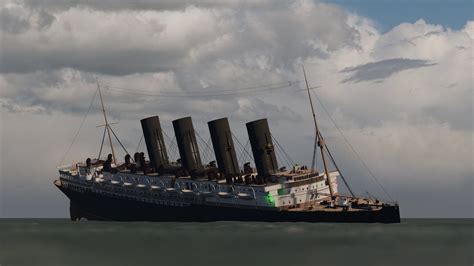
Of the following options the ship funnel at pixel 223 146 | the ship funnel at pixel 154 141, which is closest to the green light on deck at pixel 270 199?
the ship funnel at pixel 223 146

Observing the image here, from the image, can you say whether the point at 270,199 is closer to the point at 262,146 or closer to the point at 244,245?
the point at 262,146

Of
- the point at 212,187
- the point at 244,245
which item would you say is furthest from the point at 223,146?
the point at 244,245

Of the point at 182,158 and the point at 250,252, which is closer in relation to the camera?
the point at 250,252

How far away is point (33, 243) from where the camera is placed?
3022 inches

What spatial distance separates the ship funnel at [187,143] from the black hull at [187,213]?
6.02 meters

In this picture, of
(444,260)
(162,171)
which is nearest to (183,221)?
(162,171)

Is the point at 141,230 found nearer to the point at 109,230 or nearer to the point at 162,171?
the point at 109,230

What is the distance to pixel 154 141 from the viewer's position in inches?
3974

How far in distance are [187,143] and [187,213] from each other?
9.48 metres

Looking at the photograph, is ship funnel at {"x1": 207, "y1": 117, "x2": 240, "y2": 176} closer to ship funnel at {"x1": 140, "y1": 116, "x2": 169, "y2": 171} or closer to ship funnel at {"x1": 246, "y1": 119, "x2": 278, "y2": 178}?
ship funnel at {"x1": 246, "y1": 119, "x2": 278, "y2": 178}

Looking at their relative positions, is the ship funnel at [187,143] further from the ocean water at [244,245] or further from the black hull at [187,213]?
the ocean water at [244,245]

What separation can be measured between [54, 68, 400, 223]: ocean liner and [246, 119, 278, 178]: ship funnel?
12 centimetres

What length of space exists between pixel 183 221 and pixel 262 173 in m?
13.7

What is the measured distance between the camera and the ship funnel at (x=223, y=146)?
90250 millimetres
